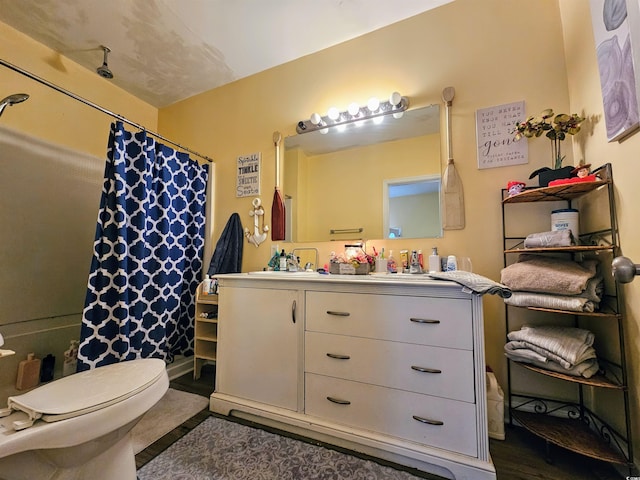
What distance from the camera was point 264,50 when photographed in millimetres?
2137

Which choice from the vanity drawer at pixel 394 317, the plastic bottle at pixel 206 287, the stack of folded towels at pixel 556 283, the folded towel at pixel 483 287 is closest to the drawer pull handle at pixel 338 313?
the vanity drawer at pixel 394 317

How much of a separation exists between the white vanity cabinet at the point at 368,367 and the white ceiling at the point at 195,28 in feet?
5.97

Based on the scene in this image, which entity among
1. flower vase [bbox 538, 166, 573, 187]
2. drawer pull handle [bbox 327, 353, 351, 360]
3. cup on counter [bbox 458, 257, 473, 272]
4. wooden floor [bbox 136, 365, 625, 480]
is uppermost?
flower vase [bbox 538, 166, 573, 187]

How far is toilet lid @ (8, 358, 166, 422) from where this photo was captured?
2.66ft

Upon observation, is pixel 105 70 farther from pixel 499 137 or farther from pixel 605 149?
pixel 605 149

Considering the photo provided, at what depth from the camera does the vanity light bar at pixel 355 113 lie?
5.89ft

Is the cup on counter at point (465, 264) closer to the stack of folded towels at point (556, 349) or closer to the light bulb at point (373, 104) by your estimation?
the stack of folded towels at point (556, 349)

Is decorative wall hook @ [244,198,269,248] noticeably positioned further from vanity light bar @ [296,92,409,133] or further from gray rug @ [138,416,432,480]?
gray rug @ [138,416,432,480]

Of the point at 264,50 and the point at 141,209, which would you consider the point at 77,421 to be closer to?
the point at 141,209

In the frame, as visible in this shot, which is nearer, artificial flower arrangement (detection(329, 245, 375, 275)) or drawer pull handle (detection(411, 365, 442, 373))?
drawer pull handle (detection(411, 365, 442, 373))

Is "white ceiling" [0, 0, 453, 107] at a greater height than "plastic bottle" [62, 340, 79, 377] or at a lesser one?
greater

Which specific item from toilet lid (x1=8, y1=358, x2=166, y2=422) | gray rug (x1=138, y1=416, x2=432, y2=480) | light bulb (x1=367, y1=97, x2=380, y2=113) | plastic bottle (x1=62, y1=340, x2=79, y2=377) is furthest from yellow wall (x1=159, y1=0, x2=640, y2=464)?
plastic bottle (x1=62, y1=340, x2=79, y2=377)

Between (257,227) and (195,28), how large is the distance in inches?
60.8

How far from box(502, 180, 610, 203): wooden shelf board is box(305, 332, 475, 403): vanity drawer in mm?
869
